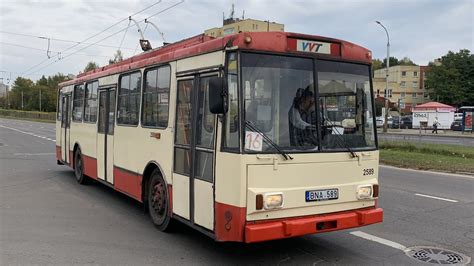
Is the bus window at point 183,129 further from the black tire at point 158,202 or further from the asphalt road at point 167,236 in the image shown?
the asphalt road at point 167,236

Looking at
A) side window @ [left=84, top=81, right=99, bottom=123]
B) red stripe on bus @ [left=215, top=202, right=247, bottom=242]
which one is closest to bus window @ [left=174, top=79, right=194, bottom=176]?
red stripe on bus @ [left=215, top=202, right=247, bottom=242]

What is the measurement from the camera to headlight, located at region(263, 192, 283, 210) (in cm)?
505

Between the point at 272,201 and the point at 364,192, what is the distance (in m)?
1.43

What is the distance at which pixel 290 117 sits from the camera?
539 cm

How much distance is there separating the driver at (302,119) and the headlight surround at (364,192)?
89 centimetres

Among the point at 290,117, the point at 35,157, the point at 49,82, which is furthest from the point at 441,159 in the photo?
the point at 49,82

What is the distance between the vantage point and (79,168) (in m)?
11.5

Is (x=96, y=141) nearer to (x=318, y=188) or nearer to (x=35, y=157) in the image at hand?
(x=318, y=188)

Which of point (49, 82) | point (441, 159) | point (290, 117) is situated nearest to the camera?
point (290, 117)

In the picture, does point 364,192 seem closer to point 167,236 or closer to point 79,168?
point 167,236

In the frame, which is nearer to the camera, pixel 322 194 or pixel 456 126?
pixel 322 194

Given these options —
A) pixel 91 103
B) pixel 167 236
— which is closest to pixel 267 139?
→ pixel 167 236

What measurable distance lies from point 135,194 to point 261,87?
11.8 ft

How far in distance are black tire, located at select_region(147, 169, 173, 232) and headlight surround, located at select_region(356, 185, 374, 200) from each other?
2625 mm
